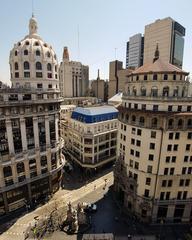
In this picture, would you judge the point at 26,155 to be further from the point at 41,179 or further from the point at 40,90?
the point at 40,90

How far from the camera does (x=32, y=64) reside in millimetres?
56969

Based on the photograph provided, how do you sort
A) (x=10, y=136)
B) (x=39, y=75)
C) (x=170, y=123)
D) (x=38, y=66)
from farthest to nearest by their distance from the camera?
(x=39, y=75)
(x=38, y=66)
(x=10, y=136)
(x=170, y=123)

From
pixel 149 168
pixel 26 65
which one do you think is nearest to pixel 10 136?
pixel 26 65

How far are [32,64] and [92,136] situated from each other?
35.9 meters

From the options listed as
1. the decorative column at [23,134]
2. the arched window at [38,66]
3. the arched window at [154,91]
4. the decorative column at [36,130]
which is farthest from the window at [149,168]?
the arched window at [38,66]

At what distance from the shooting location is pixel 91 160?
7712 cm

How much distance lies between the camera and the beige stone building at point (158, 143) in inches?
1921

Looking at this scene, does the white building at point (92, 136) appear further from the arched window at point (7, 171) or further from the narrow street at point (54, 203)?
the arched window at point (7, 171)

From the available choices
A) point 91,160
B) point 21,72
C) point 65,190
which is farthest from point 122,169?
point 21,72

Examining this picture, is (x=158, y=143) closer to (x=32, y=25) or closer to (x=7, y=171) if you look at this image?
(x=7, y=171)

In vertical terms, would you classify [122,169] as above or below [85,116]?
below

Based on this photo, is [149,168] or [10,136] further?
[149,168]

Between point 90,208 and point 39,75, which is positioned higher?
point 39,75

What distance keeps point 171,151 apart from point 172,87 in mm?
18003
